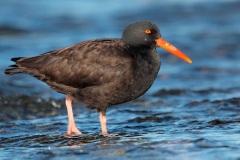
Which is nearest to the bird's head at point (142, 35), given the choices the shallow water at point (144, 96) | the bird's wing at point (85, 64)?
the bird's wing at point (85, 64)

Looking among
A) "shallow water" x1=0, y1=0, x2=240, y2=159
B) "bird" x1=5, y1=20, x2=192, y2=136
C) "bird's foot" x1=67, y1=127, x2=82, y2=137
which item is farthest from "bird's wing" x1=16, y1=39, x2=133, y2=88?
"shallow water" x1=0, y1=0, x2=240, y2=159

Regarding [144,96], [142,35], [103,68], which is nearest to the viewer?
[103,68]

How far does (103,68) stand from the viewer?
720 centimetres

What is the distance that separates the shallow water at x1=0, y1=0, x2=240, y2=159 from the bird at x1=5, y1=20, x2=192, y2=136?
1.76 feet

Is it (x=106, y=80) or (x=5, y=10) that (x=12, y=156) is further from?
(x=5, y=10)

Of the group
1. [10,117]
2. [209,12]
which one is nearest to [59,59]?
[10,117]

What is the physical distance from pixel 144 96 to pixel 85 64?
141 inches

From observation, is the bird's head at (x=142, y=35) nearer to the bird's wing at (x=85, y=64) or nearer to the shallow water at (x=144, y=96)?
the bird's wing at (x=85, y=64)

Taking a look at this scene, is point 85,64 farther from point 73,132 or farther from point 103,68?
point 73,132

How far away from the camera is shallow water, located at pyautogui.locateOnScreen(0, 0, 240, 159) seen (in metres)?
6.63

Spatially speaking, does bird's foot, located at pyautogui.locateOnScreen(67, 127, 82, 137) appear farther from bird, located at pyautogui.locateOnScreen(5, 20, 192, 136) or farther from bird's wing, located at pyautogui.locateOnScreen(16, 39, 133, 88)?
bird's wing, located at pyautogui.locateOnScreen(16, 39, 133, 88)

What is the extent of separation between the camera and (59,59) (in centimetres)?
749

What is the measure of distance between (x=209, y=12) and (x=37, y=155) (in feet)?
48.2

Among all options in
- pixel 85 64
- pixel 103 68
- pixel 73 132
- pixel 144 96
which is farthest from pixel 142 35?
pixel 144 96
